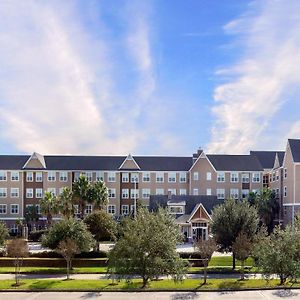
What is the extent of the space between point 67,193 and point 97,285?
1931 inches

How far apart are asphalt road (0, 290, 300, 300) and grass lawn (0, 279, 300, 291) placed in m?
1.34

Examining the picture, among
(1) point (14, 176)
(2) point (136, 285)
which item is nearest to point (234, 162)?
(1) point (14, 176)

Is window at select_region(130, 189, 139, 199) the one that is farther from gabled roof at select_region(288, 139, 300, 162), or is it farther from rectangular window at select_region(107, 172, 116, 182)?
gabled roof at select_region(288, 139, 300, 162)

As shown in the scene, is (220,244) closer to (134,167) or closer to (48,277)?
(48,277)

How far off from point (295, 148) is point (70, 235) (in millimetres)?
50912

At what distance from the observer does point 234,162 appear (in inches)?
3863

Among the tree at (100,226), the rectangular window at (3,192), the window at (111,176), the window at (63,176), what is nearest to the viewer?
the tree at (100,226)

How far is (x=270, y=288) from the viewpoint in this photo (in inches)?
1199

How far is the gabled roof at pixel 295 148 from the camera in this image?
81.6 metres

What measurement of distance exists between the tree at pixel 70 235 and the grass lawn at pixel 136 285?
9496mm

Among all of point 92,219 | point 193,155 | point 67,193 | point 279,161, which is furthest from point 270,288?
Answer: point 193,155

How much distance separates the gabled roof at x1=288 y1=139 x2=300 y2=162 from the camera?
81.6 meters

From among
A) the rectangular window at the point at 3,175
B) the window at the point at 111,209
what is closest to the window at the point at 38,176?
the rectangular window at the point at 3,175

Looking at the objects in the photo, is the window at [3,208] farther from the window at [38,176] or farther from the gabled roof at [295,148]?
the gabled roof at [295,148]
